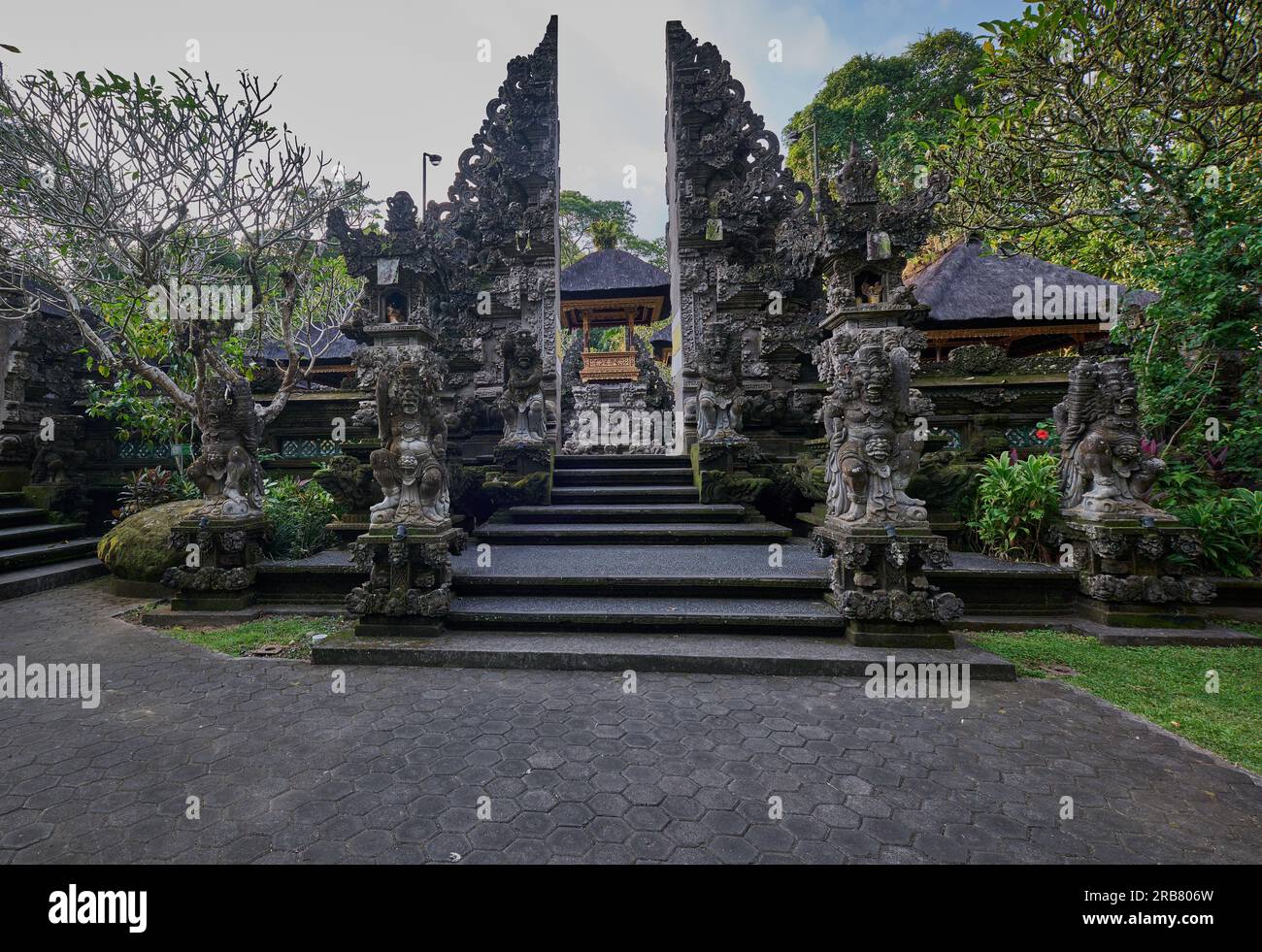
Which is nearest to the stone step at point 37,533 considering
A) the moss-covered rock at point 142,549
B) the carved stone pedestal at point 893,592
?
the moss-covered rock at point 142,549

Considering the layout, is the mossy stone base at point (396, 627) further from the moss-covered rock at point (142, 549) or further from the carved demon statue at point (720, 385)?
the carved demon statue at point (720, 385)

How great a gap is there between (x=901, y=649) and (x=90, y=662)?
693cm

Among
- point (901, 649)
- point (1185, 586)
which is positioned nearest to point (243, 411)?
point (901, 649)

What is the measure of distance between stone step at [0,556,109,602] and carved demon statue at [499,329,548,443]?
6453mm

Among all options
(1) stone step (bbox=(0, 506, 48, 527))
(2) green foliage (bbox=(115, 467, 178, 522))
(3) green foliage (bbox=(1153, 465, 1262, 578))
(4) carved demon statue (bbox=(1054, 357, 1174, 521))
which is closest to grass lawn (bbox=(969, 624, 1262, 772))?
(3) green foliage (bbox=(1153, 465, 1262, 578))

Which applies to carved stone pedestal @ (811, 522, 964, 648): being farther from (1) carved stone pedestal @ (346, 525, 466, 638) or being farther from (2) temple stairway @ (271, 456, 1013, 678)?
(1) carved stone pedestal @ (346, 525, 466, 638)

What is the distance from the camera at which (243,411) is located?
592cm

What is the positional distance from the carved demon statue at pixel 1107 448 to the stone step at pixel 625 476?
4789 millimetres

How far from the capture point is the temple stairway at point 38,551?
6895 millimetres

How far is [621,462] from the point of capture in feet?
29.4

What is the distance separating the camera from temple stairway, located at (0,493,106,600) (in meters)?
6.89

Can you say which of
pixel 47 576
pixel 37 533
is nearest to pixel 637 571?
pixel 47 576

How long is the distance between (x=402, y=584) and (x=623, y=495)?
3.84 m

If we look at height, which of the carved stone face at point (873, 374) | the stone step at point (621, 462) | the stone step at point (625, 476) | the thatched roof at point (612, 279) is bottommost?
the stone step at point (625, 476)
